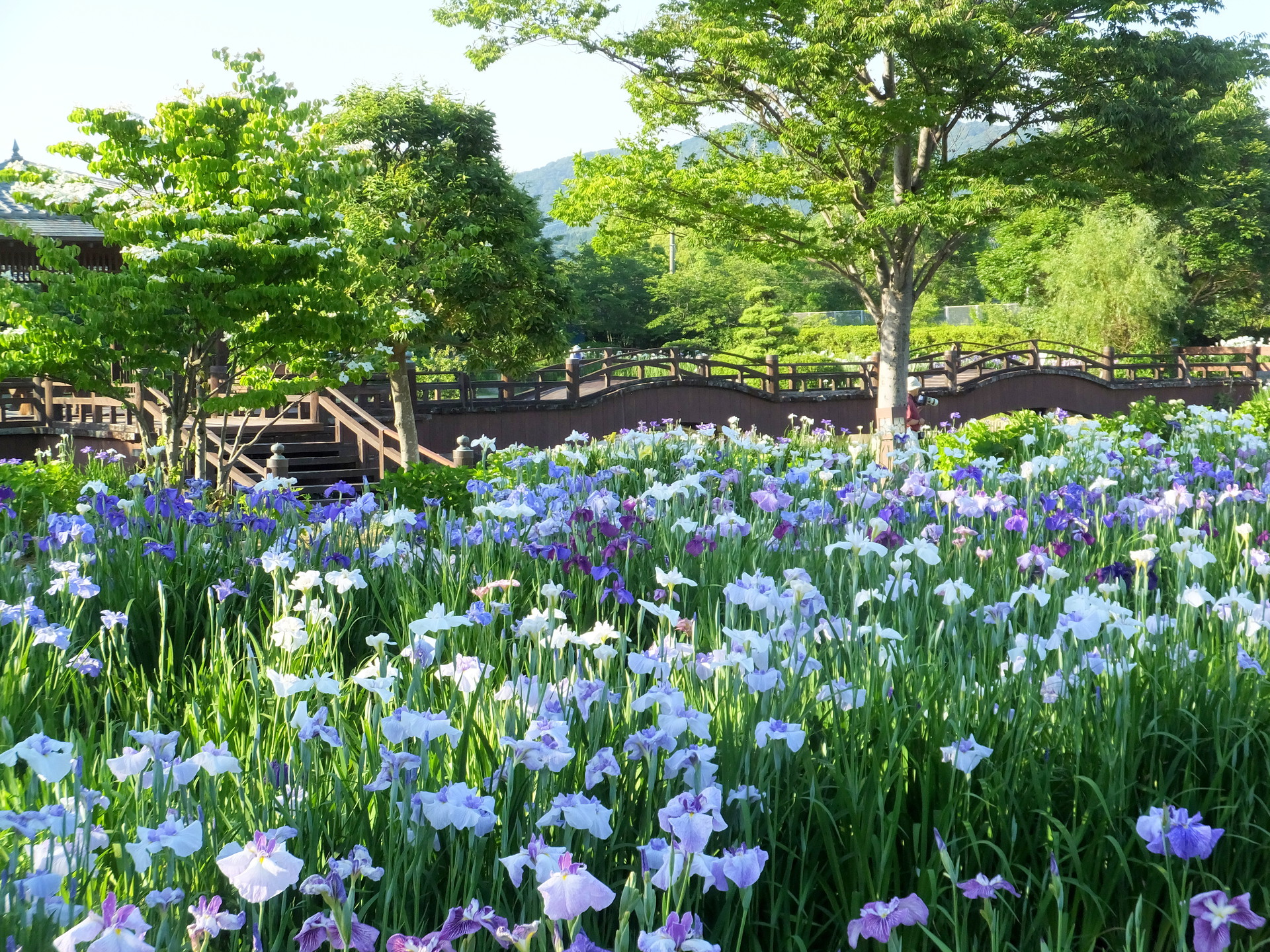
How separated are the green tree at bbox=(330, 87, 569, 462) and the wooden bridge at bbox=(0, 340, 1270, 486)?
996 millimetres

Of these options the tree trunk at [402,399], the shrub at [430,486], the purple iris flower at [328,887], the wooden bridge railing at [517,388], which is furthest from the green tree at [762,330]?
the purple iris flower at [328,887]

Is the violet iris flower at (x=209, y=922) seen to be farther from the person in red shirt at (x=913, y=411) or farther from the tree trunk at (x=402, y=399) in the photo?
the tree trunk at (x=402, y=399)

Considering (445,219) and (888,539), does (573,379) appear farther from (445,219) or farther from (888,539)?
(888,539)

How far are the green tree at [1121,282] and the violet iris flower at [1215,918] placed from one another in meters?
41.7

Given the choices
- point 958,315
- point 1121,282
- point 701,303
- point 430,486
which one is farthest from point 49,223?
point 958,315

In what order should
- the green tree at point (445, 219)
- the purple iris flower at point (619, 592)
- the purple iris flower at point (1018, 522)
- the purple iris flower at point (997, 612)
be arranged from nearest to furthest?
1. the purple iris flower at point (997, 612)
2. the purple iris flower at point (619, 592)
3. the purple iris flower at point (1018, 522)
4. the green tree at point (445, 219)

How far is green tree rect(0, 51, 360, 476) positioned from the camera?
9.04 metres

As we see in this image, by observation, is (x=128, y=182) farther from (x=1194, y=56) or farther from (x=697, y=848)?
(x=1194, y=56)

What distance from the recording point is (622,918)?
1.33 meters

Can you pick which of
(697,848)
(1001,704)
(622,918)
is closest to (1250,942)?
(1001,704)

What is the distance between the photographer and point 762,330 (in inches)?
1745

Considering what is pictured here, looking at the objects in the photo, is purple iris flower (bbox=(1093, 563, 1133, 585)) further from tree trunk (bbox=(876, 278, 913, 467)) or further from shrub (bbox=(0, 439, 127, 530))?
tree trunk (bbox=(876, 278, 913, 467))

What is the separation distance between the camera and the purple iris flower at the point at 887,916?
149 cm

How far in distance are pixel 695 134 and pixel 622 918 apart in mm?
18209
